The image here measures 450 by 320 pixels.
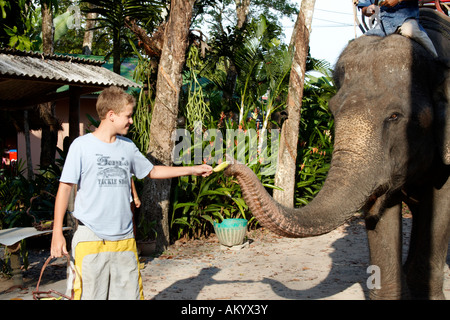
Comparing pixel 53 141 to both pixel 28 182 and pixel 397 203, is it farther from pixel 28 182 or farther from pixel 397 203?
pixel 397 203

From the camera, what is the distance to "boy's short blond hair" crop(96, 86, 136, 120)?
3242mm

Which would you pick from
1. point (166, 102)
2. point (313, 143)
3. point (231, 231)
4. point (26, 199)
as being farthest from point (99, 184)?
point (313, 143)

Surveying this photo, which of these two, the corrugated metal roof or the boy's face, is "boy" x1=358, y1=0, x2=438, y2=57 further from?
the corrugated metal roof

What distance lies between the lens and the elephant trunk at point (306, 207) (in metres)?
2.81

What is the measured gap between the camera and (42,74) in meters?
6.18

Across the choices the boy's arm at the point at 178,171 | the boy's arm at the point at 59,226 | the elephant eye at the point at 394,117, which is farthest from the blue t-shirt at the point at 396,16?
the boy's arm at the point at 59,226

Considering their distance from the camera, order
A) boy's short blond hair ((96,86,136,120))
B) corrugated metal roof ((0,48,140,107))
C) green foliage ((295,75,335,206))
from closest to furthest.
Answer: boy's short blond hair ((96,86,136,120)), corrugated metal roof ((0,48,140,107)), green foliage ((295,75,335,206))

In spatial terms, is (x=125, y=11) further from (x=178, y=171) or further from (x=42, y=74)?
(x=178, y=171)

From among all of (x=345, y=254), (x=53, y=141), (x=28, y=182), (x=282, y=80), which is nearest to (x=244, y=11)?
(x=282, y=80)

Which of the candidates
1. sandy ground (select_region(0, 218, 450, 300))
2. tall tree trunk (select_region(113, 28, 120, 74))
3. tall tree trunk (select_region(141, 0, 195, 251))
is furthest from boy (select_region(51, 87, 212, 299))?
tall tree trunk (select_region(113, 28, 120, 74))

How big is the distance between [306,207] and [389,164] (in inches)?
31.9

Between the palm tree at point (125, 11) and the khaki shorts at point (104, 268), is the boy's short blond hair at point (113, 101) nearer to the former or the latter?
the khaki shorts at point (104, 268)

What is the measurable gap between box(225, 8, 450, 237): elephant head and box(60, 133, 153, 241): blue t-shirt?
2.71 ft

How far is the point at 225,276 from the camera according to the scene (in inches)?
245
